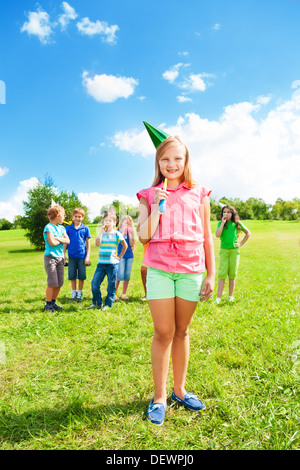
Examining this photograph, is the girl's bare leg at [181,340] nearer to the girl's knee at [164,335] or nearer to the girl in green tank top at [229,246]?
the girl's knee at [164,335]

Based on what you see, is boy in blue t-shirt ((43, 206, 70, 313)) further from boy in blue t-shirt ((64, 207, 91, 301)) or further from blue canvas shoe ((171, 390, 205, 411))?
blue canvas shoe ((171, 390, 205, 411))

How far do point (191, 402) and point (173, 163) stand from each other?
203 cm

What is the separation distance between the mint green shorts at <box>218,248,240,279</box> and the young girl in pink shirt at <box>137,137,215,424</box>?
3.67 meters

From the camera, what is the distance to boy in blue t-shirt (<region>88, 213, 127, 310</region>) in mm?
5520

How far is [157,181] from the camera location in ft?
7.88

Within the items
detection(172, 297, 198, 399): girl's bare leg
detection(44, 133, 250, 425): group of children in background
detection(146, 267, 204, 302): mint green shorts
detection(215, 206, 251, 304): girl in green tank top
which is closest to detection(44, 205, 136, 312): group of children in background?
detection(215, 206, 251, 304): girl in green tank top

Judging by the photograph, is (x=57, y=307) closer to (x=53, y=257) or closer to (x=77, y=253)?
(x=53, y=257)

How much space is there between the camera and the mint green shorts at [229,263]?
5.86 metres

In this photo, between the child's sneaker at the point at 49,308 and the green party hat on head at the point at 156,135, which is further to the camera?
the child's sneaker at the point at 49,308

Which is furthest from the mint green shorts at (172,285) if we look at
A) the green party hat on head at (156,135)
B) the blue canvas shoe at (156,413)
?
the green party hat on head at (156,135)

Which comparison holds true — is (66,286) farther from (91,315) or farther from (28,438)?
(28,438)

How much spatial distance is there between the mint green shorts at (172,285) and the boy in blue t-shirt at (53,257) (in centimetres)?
375

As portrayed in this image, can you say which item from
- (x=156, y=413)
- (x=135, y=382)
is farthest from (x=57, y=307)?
(x=156, y=413)

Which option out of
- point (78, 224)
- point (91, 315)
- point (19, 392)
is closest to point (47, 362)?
point (19, 392)
